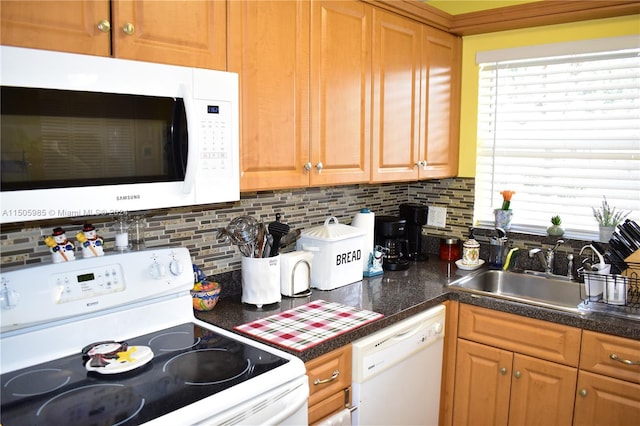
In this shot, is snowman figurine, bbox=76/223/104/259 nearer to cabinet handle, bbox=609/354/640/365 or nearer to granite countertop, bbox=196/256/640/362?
granite countertop, bbox=196/256/640/362

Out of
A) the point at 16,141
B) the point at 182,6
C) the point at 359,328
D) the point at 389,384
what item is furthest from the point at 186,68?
the point at 389,384

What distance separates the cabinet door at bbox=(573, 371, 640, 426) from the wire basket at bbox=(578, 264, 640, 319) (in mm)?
258

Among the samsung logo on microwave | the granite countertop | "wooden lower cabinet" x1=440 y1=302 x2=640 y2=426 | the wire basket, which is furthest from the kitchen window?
the samsung logo on microwave

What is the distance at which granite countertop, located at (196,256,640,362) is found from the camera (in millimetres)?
1800

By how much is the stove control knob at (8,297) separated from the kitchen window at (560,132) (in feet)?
7.34

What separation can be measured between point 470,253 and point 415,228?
32 cm

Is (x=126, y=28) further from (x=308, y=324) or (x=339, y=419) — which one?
(x=339, y=419)

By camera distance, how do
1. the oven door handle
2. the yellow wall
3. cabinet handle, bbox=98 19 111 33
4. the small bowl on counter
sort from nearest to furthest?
1. cabinet handle, bbox=98 19 111 33
2. the oven door handle
3. the small bowl on counter
4. the yellow wall

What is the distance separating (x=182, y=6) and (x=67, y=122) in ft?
1.68

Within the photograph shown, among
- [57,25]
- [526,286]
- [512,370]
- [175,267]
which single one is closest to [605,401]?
[512,370]

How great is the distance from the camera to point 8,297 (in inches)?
53.8

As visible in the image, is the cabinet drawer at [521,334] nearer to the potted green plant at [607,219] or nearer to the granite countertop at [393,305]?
the granite countertop at [393,305]

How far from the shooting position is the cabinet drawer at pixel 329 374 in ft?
5.33

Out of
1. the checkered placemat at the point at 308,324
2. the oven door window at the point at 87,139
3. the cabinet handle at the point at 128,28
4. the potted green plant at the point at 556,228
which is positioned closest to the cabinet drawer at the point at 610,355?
the potted green plant at the point at 556,228
